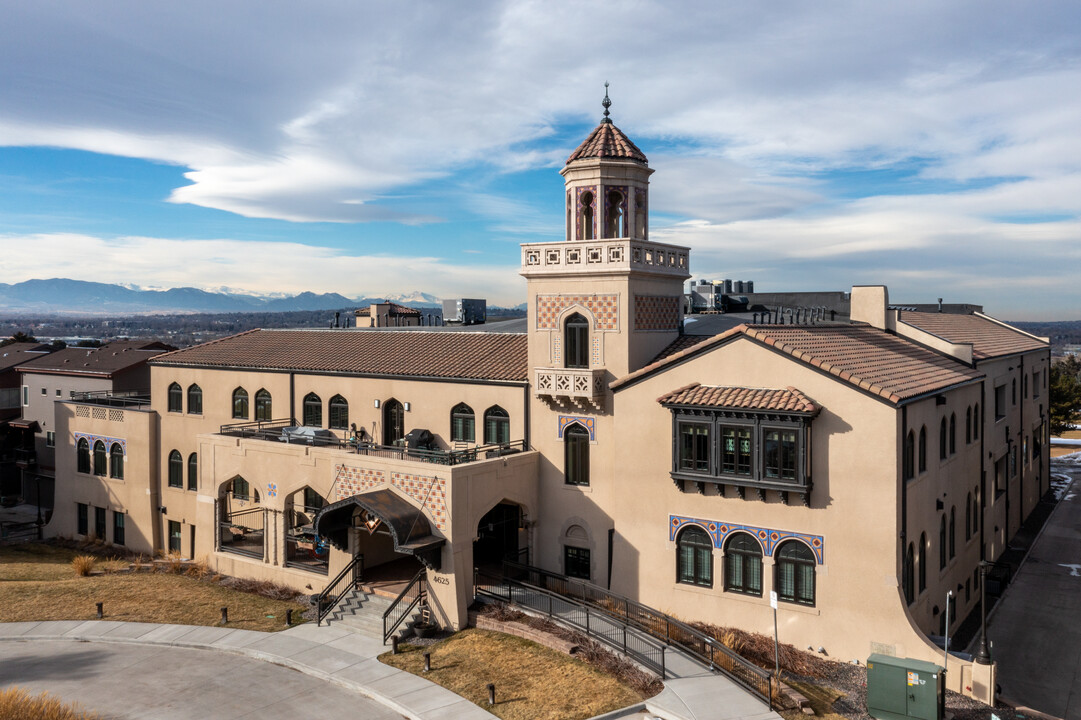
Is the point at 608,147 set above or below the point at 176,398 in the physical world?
above

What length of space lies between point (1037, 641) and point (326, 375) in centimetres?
2925

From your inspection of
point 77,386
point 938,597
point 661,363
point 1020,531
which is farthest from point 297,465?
point 1020,531

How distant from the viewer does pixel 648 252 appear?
28062 mm

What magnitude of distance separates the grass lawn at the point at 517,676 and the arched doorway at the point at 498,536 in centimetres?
516

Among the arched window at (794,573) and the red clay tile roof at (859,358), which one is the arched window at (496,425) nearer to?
the red clay tile roof at (859,358)

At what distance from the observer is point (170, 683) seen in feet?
73.0

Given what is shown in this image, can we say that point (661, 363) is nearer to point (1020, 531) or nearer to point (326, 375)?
point (326, 375)

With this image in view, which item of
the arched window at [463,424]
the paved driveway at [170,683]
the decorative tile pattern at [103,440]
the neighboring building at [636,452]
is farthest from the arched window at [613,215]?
the decorative tile pattern at [103,440]

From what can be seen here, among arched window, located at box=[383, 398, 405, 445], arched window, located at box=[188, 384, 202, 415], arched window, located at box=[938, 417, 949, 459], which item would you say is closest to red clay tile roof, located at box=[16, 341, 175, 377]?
arched window, located at box=[188, 384, 202, 415]

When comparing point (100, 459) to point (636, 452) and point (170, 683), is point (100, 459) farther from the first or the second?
point (636, 452)

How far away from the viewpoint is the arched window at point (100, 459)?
43.4m

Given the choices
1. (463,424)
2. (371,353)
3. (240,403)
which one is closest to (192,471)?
(240,403)

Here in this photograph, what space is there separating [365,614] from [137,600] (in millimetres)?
9604

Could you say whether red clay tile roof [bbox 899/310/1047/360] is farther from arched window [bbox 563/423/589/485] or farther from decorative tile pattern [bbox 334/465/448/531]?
decorative tile pattern [bbox 334/465/448/531]
